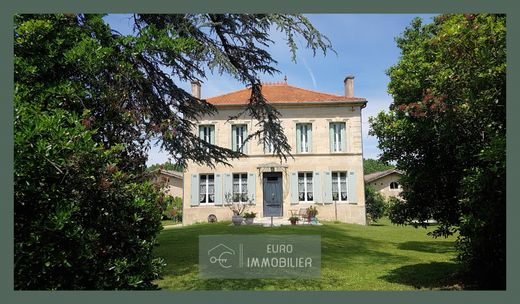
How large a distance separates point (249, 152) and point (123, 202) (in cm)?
298

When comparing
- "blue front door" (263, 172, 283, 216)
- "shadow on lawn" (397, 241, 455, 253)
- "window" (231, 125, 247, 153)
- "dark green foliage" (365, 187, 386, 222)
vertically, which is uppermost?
"window" (231, 125, 247, 153)

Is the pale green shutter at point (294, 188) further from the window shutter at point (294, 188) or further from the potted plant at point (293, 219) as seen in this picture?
the potted plant at point (293, 219)

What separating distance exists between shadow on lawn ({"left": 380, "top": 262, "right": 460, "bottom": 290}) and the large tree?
140 inches

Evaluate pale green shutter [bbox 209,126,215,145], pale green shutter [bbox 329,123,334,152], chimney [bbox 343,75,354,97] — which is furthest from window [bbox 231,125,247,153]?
chimney [bbox 343,75,354,97]

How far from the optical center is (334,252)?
253 inches

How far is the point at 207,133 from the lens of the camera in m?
6.23

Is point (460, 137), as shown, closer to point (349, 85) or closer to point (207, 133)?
point (349, 85)

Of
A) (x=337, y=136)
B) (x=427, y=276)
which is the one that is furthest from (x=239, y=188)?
(x=427, y=276)

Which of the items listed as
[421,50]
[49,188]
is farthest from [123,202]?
[421,50]

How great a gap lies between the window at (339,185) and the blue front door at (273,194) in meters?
0.94

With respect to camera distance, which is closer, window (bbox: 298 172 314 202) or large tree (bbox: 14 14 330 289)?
large tree (bbox: 14 14 330 289)

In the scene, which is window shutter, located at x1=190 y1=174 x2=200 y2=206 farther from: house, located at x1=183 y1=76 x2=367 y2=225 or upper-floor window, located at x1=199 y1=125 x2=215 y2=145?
upper-floor window, located at x1=199 y1=125 x2=215 y2=145

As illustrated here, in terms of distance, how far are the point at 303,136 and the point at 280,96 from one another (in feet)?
2.80

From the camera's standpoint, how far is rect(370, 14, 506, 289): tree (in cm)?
418
